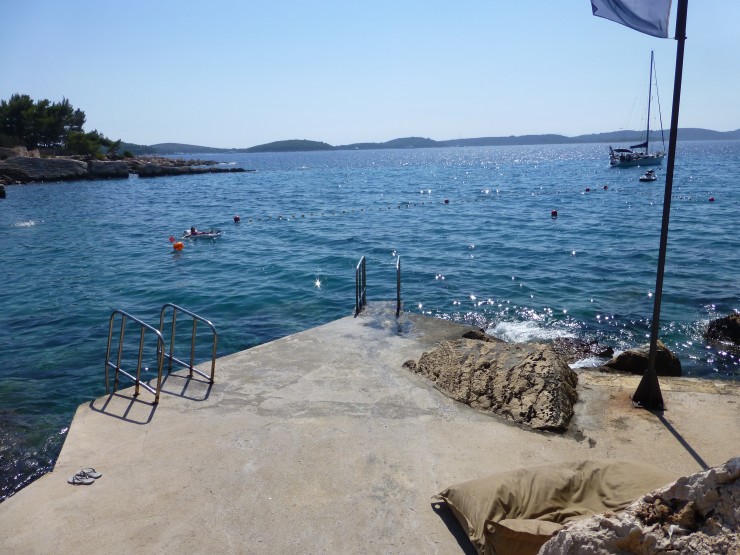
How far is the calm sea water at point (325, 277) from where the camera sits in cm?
1193

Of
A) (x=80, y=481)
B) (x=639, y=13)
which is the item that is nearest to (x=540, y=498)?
(x=80, y=481)

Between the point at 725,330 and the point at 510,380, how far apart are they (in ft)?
26.8

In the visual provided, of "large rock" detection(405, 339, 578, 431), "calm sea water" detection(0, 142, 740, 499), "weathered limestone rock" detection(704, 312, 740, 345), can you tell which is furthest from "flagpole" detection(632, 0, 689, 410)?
"weathered limestone rock" detection(704, 312, 740, 345)

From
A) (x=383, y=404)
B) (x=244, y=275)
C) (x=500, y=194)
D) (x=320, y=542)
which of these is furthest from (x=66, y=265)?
(x=500, y=194)

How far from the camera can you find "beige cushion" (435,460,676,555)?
3942mm

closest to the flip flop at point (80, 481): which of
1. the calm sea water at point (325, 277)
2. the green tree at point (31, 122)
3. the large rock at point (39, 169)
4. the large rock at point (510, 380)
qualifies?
the calm sea water at point (325, 277)

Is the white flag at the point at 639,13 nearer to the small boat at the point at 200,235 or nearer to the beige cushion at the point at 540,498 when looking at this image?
the beige cushion at the point at 540,498

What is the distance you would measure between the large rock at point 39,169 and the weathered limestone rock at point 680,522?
2758 inches

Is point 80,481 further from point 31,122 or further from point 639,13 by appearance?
point 31,122

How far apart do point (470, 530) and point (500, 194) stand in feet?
159

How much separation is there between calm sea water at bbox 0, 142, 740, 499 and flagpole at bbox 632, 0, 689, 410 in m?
5.27

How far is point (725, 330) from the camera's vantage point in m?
12.7

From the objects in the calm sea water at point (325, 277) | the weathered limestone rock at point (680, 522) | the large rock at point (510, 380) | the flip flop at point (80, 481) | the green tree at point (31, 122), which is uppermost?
the green tree at point (31, 122)

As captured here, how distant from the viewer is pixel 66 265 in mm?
22234
